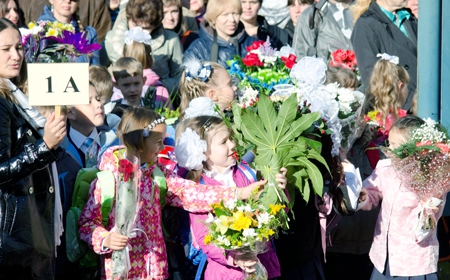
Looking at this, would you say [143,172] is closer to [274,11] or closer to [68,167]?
[68,167]

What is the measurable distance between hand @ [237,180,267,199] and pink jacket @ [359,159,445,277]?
1.01 meters

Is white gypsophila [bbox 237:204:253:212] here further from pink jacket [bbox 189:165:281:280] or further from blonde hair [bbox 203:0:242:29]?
blonde hair [bbox 203:0:242:29]

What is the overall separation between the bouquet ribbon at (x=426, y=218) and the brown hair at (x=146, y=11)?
3894mm

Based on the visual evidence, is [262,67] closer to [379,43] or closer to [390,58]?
[390,58]

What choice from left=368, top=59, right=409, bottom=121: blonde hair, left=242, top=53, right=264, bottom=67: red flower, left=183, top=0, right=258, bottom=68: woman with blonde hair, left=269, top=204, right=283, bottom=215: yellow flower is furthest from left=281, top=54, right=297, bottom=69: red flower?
left=269, top=204, right=283, bottom=215: yellow flower

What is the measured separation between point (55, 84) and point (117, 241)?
970 mm

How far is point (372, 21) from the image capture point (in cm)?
823

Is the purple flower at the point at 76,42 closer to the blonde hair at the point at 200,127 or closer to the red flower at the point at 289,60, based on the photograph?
the blonde hair at the point at 200,127

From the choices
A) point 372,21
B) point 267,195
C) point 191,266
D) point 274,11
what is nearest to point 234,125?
point 267,195

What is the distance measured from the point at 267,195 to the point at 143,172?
2.56 feet

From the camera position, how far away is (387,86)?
287 inches

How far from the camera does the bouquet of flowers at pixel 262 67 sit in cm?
629

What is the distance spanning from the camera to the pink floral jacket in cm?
493

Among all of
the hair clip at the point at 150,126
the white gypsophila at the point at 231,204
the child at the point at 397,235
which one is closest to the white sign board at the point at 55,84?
the hair clip at the point at 150,126
